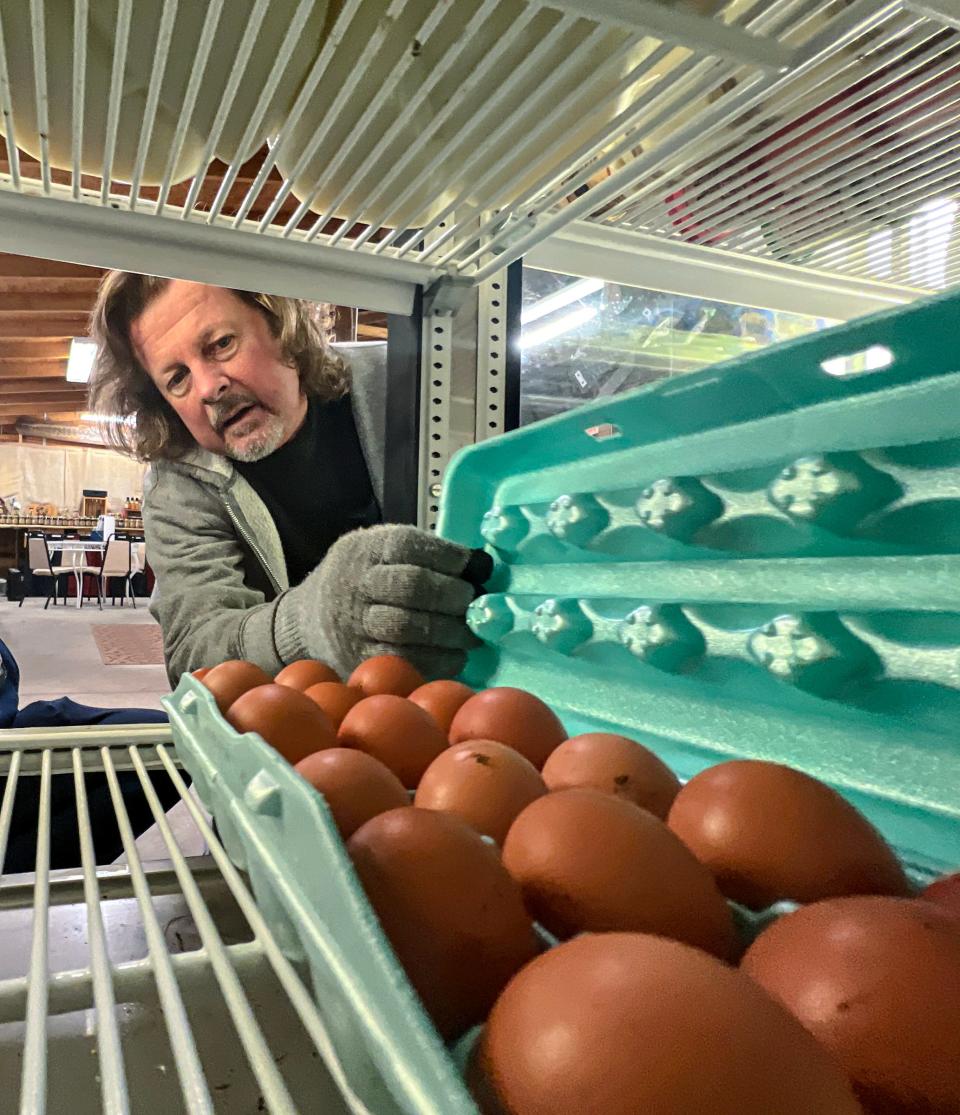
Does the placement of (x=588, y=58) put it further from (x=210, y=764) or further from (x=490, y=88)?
(x=210, y=764)

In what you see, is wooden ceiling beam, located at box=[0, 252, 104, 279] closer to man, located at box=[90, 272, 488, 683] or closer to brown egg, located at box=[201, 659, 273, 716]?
man, located at box=[90, 272, 488, 683]

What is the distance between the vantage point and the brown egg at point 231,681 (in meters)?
0.68

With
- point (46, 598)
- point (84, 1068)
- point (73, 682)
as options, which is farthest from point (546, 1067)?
point (46, 598)

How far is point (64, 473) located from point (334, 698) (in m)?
0.90

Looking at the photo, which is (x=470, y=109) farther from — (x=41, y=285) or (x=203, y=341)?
(x=41, y=285)

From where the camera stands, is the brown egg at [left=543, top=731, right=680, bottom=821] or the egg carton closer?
the egg carton

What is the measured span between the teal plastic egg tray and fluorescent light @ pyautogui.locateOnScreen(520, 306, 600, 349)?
611 mm

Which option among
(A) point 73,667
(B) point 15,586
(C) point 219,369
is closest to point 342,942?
(C) point 219,369

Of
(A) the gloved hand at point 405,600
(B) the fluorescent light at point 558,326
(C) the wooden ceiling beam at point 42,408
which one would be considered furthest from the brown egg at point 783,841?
(C) the wooden ceiling beam at point 42,408

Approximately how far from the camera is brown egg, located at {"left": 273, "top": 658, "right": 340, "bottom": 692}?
775mm

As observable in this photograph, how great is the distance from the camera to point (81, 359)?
3.81 ft

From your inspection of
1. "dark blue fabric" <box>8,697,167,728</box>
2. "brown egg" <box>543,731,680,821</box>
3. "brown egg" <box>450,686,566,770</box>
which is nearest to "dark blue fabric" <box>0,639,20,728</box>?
"dark blue fabric" <box>8,697,167,728</box>

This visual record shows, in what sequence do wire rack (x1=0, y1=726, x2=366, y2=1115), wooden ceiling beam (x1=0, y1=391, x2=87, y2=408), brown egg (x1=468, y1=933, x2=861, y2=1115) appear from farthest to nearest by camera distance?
wooden ceiling beam (x1=0, y1=391, x2=87, y2=408)
wire rack (x1=0, y1=726, x2=366, y2=1115)
brown egg (x1=468, y1=933, x2=861, y2=1115)

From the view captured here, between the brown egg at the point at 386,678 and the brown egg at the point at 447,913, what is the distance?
452 millimetres
